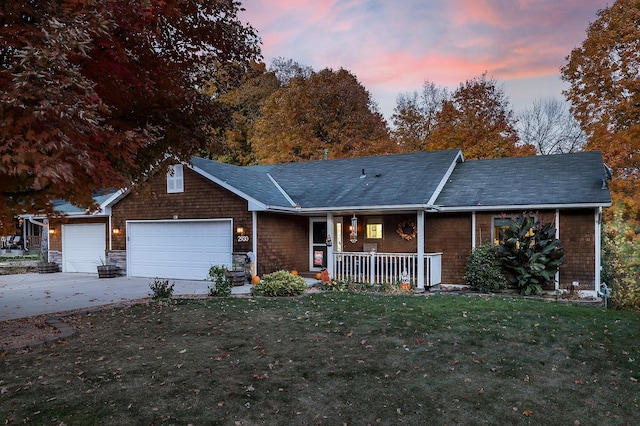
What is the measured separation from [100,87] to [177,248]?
9.06 m

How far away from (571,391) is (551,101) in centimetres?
2612

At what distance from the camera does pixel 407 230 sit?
528 inches

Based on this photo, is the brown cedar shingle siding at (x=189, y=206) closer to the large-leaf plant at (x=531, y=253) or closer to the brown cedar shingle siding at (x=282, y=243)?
the brown cedar shingle siding at (x=282, y=243)

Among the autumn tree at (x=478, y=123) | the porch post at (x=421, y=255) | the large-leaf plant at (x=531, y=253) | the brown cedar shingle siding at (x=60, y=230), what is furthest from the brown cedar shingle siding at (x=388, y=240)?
the autumn tree at (x=478, y=123)

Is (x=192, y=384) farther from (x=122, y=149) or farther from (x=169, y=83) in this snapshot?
(x=169, y=83)

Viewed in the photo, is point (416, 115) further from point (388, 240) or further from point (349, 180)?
point (388, 240)

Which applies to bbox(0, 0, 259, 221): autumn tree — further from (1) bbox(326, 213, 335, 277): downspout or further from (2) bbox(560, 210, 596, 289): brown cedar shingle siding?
(2) bbox(560, 210, 596, 289): brown cedar shingle siding

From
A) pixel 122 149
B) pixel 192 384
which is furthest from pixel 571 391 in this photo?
pixel 122 149

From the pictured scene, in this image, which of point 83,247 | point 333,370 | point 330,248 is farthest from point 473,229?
point 83,247

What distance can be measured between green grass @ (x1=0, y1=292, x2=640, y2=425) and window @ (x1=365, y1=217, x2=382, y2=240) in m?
6.05

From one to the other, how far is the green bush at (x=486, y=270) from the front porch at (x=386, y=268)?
1016 mm

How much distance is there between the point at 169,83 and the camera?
6.54m

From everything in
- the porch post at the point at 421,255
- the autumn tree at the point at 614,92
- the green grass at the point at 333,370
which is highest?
the autumn tree at the point at 614,92

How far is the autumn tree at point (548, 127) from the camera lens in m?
25.6
